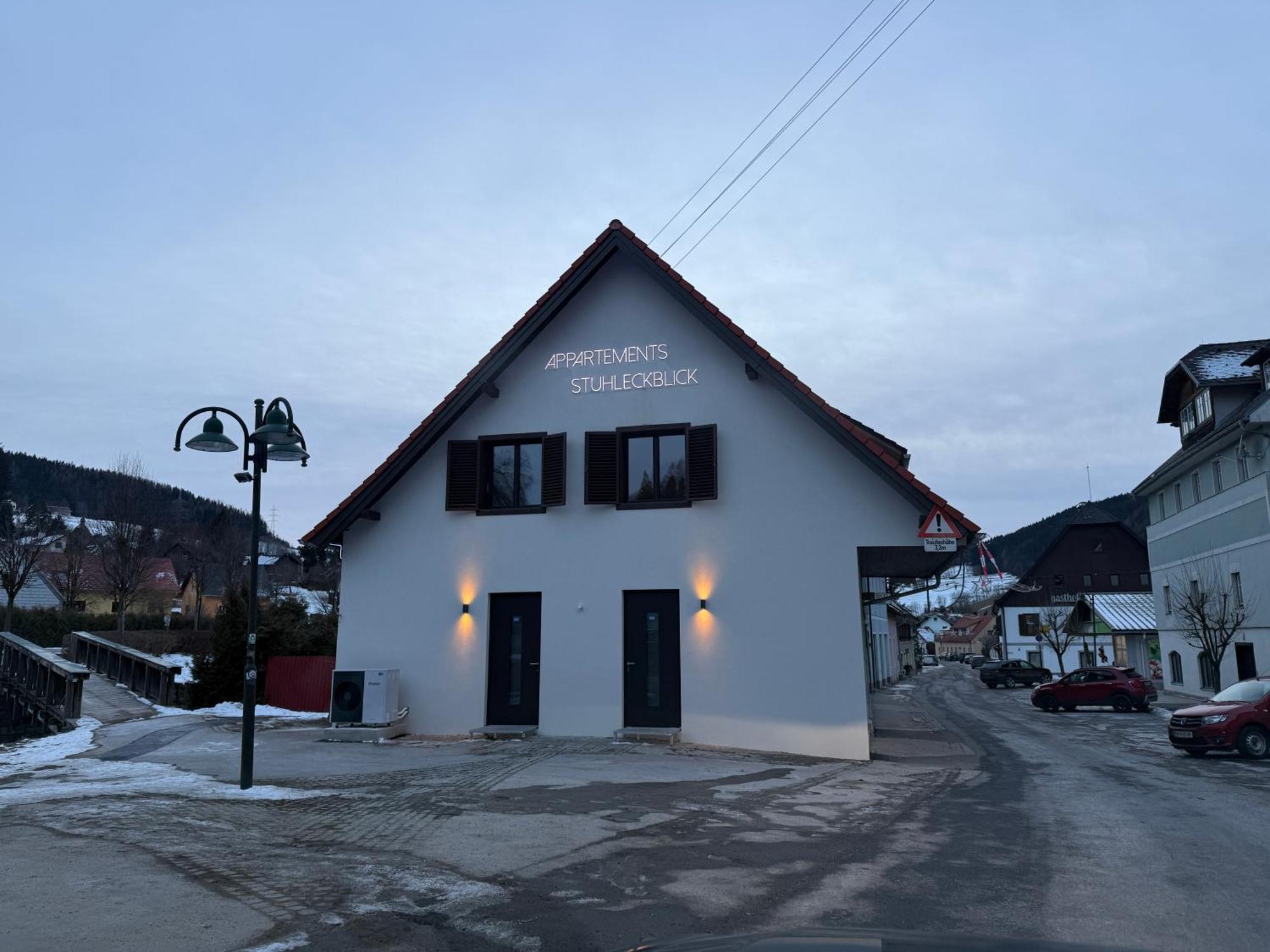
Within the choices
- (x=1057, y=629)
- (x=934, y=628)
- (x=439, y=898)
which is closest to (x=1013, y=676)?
(x=1057, y=629)

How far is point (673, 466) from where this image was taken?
57.5 ft

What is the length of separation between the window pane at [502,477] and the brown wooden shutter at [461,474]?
18.0 inches

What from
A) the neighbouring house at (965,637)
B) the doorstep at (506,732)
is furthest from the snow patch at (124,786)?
the neighbouring house at (965,637)

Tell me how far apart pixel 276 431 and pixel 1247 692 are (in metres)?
19.3

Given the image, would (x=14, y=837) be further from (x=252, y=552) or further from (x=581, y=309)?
(x=581, y=309)

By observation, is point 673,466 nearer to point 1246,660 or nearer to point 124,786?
point 124,786

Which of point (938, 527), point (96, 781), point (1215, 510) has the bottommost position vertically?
point (96, 781)

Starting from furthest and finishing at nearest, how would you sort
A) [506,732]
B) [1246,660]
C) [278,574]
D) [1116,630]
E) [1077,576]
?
[278,574]
[1077,576]
[1116,630]
[1246,660]
[506,732]

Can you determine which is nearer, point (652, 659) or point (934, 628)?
point (652, 659)

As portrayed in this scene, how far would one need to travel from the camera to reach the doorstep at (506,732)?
55.1ft

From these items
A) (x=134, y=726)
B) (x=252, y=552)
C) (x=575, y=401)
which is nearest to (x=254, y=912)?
(x=252, y=552)

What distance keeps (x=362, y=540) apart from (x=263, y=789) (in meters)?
8.51

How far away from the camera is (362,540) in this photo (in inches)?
747

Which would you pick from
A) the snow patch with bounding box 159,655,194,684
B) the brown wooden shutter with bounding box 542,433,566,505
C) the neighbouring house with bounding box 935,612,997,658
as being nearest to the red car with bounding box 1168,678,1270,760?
the brown wooden shutter with bounding box 542,433,566,505
